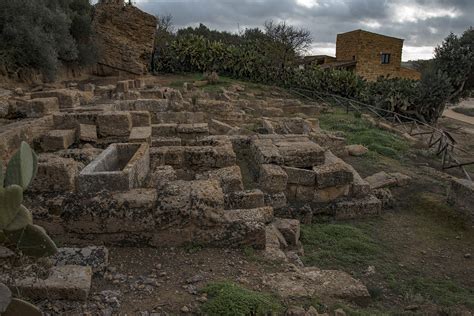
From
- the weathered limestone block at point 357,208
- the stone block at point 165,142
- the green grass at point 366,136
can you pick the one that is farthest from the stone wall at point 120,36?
the weathered limestone block at point 357,208

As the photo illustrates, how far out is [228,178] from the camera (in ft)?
19.7

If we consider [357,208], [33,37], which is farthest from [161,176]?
[33,37]

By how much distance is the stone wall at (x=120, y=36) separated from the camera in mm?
25281

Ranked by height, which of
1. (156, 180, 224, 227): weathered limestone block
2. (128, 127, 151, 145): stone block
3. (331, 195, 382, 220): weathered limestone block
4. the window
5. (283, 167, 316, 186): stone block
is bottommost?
(331, 195, 382, 220): weathered limestone block

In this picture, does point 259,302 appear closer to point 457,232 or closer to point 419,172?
point 457,232

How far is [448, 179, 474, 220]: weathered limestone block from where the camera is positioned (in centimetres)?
698

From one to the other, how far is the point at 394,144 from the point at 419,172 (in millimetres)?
2802

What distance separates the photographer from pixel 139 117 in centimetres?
835

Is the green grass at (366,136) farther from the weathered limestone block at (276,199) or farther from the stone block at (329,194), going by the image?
the weathered limestone block at (276,199)

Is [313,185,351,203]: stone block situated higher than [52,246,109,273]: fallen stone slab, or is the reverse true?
[52,246,109,273]: fallen stone slab

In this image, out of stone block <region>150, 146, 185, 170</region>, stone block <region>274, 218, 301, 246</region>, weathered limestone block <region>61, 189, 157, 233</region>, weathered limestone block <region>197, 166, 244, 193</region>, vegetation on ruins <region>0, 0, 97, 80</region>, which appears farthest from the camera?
vegetation on ruins <region>0, 0, 97, 80</region>

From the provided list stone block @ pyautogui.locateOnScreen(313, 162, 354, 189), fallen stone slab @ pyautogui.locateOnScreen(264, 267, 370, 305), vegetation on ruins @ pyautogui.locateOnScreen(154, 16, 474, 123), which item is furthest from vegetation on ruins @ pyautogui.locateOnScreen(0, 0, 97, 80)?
fallen stone slab @ pyautogui.locateOnScreen(264, 267, 370, 305)

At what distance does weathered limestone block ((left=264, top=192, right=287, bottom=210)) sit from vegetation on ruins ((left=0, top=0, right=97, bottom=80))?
14454mm

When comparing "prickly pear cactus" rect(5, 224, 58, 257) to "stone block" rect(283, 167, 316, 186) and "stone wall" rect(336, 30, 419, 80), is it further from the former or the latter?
"stone wall" rect(336, 30, 419, 80)
